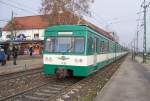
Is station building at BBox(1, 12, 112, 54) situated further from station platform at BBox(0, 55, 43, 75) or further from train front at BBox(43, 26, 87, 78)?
train front at BBox(43, 26, 87, 78)

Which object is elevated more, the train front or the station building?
the station building

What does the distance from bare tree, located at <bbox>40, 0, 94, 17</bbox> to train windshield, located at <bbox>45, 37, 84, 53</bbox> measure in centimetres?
3589

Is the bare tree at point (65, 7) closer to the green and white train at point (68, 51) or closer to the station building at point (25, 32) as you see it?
the station building at point (25, 32)

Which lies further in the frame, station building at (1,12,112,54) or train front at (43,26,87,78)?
station building at (1,12,112,54)

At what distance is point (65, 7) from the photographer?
54.1 metres

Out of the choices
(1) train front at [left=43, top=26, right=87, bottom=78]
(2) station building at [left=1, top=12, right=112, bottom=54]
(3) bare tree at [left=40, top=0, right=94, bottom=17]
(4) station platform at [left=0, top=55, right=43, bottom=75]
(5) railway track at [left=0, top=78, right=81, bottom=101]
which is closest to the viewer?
(5) railway track at [left=0, top=78, right=81, bottom=101]

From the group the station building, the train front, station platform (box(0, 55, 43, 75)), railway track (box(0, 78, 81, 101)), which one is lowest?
railway track (box(0, 78, 81, 101))

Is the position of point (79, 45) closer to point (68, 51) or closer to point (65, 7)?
point (68, 51)

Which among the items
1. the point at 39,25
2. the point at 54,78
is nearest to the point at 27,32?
the point at 39,25

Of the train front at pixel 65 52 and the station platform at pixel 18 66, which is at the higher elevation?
the train front at pixel 65 52

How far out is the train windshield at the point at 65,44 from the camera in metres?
17.3

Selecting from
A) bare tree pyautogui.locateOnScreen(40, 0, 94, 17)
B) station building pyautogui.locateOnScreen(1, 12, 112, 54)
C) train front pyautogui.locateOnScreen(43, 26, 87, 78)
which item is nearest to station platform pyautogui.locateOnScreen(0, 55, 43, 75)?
train front pyautogui.locateOnScreen(43, 26, 87, 78)

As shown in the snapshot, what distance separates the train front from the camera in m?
17.1

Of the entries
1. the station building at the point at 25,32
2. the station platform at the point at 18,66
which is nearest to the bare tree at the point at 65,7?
the station building at the point at 25,32
